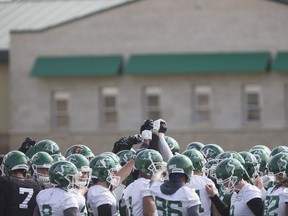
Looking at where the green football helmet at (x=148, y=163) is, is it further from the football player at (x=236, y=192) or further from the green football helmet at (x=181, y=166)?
the football player at (x=236, y=192)

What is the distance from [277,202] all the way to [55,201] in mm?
2091

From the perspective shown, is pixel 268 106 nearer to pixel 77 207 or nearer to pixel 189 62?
pixel 189 62

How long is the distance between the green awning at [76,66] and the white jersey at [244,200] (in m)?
28.2

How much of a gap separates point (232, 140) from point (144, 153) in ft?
87.8

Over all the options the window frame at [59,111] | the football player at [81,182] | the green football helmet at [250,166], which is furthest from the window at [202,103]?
the football player at [81,182]

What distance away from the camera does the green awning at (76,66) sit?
4003 centimetres

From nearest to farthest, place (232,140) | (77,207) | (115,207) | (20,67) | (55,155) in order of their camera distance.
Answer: (77,207) → (115,207) → (55,155) → (232,140) → (20,67)

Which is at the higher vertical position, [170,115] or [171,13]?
[171,13]

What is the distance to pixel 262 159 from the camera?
1453 centimetres

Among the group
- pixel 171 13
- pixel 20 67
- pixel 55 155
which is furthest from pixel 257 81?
pixel 55 155

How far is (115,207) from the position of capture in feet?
39.7

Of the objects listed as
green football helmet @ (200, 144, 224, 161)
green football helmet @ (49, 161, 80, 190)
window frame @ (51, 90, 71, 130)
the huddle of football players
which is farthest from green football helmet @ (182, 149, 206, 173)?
window frame @ (51, 90, 71, 130)

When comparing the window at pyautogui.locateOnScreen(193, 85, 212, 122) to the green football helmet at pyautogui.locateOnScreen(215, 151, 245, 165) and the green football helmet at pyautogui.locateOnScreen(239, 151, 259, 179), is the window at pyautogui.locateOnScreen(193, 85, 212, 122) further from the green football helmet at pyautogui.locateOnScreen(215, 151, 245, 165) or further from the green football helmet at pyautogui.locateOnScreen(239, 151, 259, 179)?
the green football helmet at pyautogui.locateOnScreen(239, 151, 259, 179)

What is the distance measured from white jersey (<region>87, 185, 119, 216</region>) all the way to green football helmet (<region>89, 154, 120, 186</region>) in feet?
0.33
